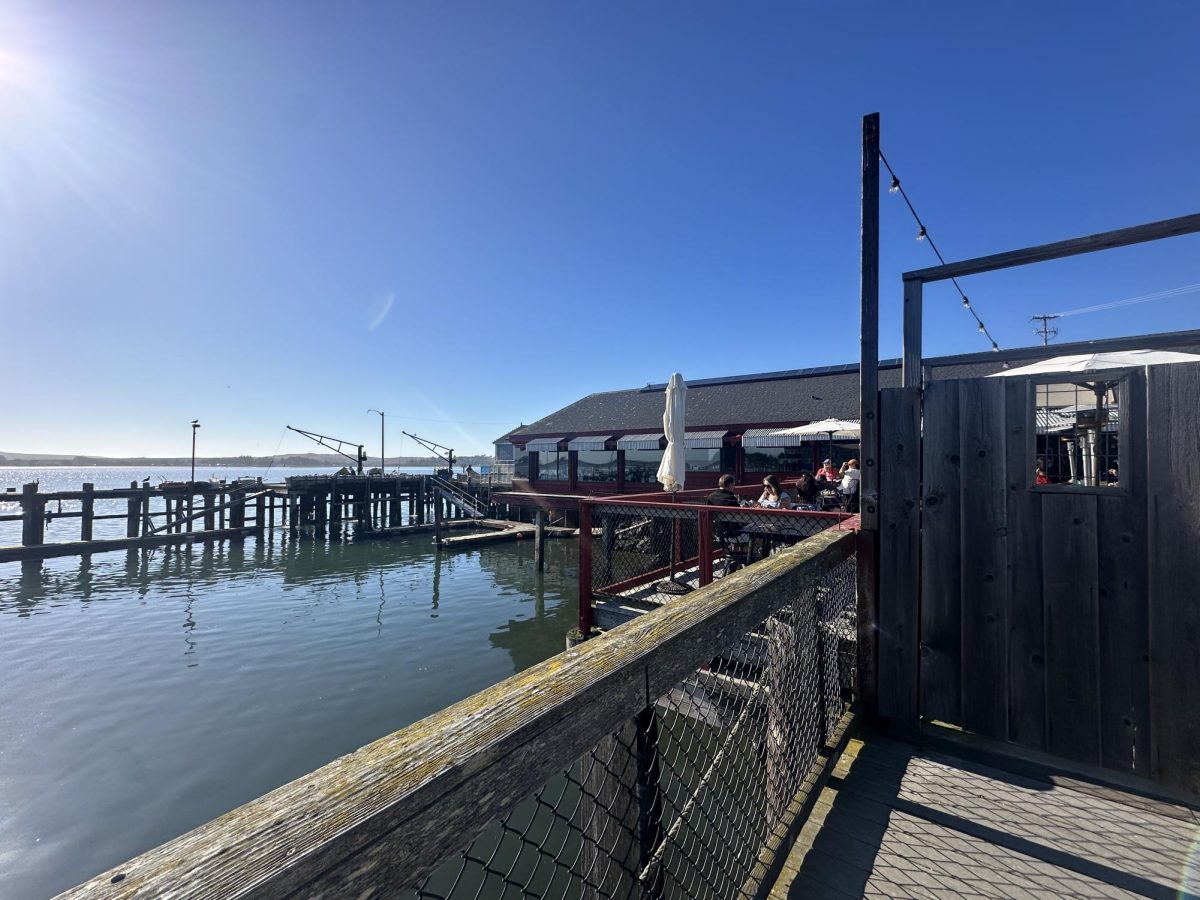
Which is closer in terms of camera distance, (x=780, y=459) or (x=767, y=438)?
(x=767, y=438)

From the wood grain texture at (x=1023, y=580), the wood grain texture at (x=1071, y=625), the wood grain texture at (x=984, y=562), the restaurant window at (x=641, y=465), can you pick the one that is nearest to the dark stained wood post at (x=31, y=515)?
the restaurant window at (x=641, y=465)

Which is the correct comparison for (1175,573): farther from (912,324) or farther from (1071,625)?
(912,324)

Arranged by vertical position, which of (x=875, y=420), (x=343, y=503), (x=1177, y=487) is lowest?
(x=343, y=503)

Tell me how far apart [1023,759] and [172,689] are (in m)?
10.6

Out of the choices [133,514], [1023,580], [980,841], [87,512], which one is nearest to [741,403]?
[1023,580]

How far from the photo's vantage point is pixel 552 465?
25578mm

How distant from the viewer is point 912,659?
280 centimetres

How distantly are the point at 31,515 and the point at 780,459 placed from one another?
82.5 ft

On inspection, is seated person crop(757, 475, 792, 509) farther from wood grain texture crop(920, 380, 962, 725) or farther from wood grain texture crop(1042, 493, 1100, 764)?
wood grain texture crop(1042, 493, 1100, 764)

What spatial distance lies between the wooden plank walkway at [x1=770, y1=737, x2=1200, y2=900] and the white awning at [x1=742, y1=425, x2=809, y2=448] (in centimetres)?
1466

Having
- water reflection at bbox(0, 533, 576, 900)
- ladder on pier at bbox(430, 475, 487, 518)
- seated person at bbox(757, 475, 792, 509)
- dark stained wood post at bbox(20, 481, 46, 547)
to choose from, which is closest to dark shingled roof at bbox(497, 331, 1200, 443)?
ladder on pier at bbox(430, 475, 487, 518)

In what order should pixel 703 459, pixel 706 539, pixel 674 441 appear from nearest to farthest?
1. pixel 706 539
2. pixel 674 441
3. pixel 703 459

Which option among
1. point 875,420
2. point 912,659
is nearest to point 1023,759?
point 912,659

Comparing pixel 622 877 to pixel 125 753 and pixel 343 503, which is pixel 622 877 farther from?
pixel 343 503
